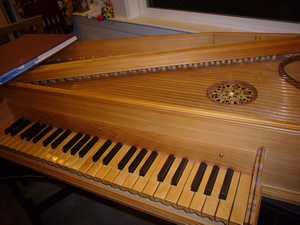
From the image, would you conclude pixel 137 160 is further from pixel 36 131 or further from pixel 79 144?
pixel 36 131

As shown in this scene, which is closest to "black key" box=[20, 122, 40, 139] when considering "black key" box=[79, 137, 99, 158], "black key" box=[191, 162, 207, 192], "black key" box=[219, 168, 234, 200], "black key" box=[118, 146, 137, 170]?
"black key" box=[79, 137, 99, 158]

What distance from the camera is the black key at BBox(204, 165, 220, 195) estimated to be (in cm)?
125

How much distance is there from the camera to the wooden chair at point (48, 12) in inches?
145

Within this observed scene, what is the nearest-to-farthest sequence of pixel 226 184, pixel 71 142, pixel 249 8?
pixel 226 184 < pixel 71 142 < pixel 249 8

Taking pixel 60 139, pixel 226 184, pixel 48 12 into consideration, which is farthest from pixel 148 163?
pixel 48 12

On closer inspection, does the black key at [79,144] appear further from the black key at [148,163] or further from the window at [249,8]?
the window at [249,8]

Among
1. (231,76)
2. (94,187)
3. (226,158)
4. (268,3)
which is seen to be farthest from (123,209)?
(268,3)

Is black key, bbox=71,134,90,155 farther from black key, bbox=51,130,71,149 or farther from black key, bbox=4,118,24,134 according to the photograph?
black key, bbox=4,118,24,134

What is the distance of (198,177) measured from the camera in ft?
4.31

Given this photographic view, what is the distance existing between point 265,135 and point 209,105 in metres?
0.32

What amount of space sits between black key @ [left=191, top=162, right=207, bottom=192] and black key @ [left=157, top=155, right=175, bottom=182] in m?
0.17

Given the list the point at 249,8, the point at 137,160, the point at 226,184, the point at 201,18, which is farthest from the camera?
the point at 201,18

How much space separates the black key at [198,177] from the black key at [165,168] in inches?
6.8

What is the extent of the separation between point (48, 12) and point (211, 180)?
3871mm
